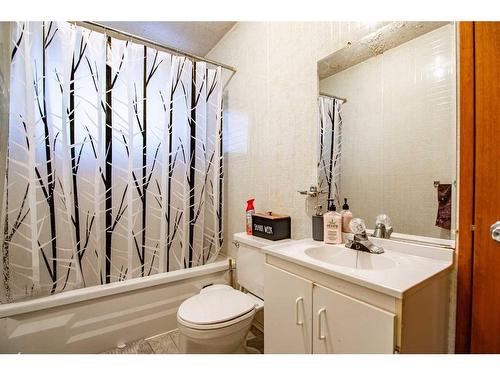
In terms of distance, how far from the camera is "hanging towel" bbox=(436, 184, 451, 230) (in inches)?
34.7

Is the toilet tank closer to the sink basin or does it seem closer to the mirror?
the sink basin

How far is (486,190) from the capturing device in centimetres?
77

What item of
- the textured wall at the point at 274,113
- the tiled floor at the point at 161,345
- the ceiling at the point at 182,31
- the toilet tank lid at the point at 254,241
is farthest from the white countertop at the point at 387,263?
the ceiling at the point at 182,31

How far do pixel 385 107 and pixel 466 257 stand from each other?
2.20ft

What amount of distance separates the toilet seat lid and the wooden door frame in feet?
2.74

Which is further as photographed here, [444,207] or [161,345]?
[161,345]

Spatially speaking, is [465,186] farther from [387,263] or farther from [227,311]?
[227,311]

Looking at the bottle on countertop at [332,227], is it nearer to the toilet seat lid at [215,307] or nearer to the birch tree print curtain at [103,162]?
the toilet seat lid at [215,307]

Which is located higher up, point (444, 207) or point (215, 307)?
point (444, 207)

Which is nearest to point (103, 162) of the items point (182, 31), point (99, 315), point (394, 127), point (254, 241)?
point (99, 315)

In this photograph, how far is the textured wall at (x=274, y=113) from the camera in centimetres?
133

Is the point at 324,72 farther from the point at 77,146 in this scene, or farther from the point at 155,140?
the point at 77,146

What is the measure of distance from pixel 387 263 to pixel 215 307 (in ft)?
2.67

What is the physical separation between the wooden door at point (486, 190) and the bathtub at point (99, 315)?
1419 millimetres
